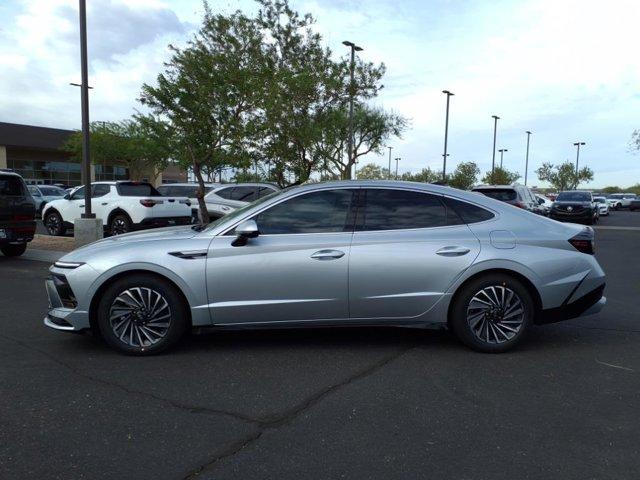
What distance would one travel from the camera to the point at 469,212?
5.27 metres

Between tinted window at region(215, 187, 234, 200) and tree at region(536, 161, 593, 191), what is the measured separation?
7674 cm

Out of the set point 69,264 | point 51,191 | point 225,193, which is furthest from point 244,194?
point 51,191

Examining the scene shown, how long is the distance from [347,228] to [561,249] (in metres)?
1.96

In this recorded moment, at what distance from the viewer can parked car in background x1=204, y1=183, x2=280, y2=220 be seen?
16359 millimetres

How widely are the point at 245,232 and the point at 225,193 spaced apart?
11990 mm

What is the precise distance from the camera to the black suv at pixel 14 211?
10.8 metres

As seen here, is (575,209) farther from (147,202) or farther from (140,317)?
(140,317)

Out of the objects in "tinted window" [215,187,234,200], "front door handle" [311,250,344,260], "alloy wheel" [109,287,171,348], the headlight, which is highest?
"tinted window" [215,187,234,200]

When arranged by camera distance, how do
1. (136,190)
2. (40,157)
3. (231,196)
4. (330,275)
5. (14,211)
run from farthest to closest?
(40,157) < (231,196) < (136,190) < (14,211) < (330,275)

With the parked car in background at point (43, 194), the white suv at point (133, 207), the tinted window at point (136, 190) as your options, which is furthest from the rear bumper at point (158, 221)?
the parked car in background at point (43, 194)

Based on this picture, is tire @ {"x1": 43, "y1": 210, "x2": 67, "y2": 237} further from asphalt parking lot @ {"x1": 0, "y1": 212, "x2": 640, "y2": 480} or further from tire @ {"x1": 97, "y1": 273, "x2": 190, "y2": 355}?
tire @ {"x1": 97, "y1": 273, "x2": 190, "y2": 355}

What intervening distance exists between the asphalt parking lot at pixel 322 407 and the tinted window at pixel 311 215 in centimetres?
115

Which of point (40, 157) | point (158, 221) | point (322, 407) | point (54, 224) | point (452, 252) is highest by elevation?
point (40, 157)

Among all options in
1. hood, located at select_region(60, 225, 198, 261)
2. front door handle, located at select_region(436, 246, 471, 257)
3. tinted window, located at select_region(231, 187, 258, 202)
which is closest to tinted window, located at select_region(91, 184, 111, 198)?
tinted window, located at select_region(231, 187, 258, 202)
